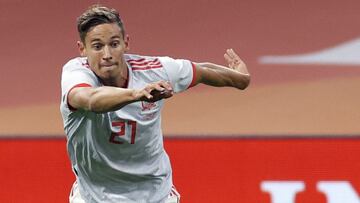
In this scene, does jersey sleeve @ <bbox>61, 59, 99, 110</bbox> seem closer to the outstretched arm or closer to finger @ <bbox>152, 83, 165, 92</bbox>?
finger @ <bbox>152, 83, 165, 92</bbox>

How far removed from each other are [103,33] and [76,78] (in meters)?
0.14

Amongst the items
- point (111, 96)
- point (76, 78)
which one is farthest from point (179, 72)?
point (111, 96)

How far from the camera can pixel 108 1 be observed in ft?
13.2

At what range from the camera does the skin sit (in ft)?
7.18

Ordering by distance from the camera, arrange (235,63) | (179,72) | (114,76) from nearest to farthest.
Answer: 1. (114,76)
2. (179,72)
3. (235,63)

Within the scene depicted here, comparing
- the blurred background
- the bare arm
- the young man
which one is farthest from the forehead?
the blurred background

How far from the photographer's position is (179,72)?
107 inches

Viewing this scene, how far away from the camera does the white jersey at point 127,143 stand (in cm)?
255

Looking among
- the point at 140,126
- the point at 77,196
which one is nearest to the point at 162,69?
Result: the point at 140,126

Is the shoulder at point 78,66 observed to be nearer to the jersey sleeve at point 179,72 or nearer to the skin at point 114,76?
the skin at point 114,76

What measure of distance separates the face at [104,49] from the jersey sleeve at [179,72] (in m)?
0.22

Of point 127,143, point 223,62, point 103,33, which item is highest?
point 223,62

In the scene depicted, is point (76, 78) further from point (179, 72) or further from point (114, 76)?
point (179, 72)

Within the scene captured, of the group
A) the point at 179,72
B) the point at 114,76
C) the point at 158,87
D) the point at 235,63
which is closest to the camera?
the point at 158,87
